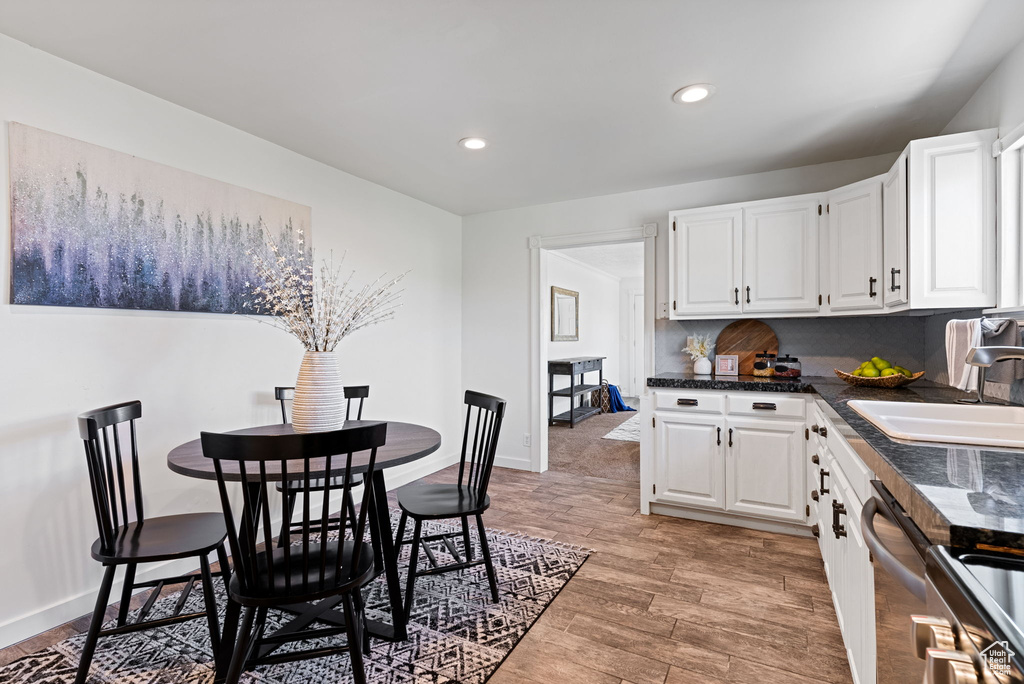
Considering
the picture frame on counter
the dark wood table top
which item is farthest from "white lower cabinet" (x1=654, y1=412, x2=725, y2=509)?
the dark wood table top

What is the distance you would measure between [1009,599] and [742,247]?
311cm

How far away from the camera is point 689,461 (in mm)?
3270

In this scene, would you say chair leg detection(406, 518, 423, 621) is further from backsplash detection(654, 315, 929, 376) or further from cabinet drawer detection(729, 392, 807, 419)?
backsplash detection(654, 315, 929, 376)

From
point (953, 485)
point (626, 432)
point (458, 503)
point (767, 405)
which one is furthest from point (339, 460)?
point (626, 432)

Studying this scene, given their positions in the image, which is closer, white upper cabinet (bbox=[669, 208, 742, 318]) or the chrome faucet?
the chrome faucet

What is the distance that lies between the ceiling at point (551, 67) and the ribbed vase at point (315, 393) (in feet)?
4.33

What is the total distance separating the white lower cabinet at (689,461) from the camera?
3188mm

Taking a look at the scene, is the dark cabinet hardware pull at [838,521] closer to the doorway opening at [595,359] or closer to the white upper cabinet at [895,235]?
the white upper cabinet at [895,235]

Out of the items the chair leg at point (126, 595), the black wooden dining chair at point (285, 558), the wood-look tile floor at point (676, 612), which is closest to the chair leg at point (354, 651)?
the black wooden dining chair at point (285, 558)

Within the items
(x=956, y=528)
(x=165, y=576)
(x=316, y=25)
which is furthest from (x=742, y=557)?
(x=316, y=25)

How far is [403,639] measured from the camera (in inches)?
79.1

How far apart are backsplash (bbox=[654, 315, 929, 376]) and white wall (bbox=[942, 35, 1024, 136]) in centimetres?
127

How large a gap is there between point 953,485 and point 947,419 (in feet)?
4.11

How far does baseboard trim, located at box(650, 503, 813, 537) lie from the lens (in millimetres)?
3053
